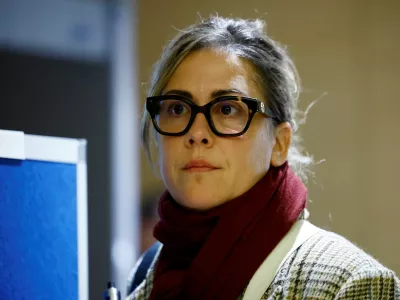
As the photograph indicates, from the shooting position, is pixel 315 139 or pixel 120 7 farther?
pixel 315 139

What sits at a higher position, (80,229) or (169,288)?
(80,229)

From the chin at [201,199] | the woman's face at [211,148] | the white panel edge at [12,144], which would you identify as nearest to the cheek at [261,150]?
the woman's face at [211,148]

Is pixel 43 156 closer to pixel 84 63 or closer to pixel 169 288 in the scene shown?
pixel 169 288

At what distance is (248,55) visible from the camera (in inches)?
64.7

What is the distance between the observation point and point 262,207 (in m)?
1.56

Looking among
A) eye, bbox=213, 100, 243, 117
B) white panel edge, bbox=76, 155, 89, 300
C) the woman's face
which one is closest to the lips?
the woman's face

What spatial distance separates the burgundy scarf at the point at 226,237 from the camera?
149 centimetres

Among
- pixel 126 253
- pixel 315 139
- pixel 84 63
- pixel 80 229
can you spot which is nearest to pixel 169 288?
pixel 80 229

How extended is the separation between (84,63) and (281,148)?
149 cm

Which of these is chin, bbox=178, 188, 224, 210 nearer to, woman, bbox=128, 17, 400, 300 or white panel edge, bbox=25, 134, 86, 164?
woman, bbox=128, 17, 400, 300

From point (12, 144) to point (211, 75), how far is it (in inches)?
16.8

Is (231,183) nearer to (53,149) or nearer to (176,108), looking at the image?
(176,108)

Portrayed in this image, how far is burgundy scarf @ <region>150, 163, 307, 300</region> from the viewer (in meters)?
1.49

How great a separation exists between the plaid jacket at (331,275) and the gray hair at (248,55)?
32 centimetres
